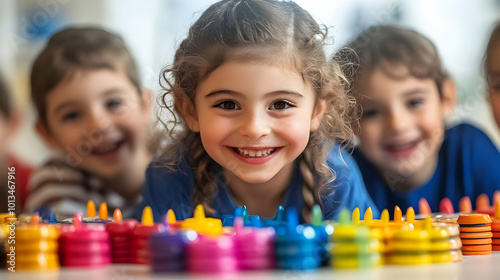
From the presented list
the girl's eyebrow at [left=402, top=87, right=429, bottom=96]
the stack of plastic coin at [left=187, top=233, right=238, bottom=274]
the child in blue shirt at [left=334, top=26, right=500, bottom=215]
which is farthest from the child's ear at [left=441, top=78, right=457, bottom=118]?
the stack of plastic coin at [left=187, top=233, right=238, bottom=274]

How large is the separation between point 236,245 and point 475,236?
0.48 meters

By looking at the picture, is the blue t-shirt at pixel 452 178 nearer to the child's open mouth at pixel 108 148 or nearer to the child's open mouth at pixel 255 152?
the child's open mouth at pixel 255 152

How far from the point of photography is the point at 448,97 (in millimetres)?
1885

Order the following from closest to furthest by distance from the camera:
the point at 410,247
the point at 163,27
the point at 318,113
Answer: the point at 410,247
the point at 318,113
the point at 163,27

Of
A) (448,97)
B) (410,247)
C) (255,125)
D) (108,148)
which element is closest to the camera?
(410,247)

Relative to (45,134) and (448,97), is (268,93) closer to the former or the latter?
(448,97)

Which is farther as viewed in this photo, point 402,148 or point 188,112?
point 402,148

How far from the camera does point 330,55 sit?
4.21 ft

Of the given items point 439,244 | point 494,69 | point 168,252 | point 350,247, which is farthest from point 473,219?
point 494,69

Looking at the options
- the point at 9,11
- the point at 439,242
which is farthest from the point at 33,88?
the point at 439,242

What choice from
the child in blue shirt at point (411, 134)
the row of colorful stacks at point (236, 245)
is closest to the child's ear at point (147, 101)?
the child in blue shirt at point (411, 134)

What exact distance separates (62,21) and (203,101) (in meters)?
1.43

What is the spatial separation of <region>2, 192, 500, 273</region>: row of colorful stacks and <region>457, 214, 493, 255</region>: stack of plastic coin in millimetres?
92

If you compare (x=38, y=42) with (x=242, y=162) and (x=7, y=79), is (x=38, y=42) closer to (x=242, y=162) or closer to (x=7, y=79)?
(x=7, y=79)
